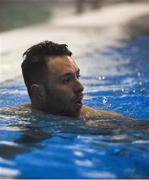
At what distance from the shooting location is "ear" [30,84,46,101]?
4.16 m

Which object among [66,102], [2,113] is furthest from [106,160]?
[2,113]

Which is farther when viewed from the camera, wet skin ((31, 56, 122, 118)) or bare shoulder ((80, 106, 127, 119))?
bare shoulder ((80, 106, 127, 119))

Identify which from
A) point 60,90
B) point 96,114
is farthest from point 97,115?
point 60,90

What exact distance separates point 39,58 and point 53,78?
0.19m

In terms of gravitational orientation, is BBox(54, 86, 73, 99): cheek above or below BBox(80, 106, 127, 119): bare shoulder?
above

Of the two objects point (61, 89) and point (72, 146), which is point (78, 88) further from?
point (72, 146)

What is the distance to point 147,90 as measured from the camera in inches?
263

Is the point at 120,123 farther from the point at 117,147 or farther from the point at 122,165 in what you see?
the point at 122,165

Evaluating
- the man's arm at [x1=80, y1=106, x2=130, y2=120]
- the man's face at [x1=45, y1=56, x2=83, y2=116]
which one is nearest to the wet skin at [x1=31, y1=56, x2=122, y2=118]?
the man's face at [x1=45, y1=56, x2=83, y2=116]

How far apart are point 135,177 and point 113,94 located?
3248 millimetres

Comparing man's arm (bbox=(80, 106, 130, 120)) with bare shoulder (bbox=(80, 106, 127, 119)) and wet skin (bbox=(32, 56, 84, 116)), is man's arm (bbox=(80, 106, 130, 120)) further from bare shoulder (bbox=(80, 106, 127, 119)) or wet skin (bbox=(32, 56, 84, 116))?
wet skin (bbox=(32, 56, 84, 116))

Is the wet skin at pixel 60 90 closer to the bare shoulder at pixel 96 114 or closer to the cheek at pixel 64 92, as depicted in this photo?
the cheek at pixel 64 92

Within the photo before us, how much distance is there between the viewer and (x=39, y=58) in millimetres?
4160

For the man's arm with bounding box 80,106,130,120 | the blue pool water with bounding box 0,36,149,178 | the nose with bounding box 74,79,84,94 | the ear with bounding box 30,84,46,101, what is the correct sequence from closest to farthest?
the blue pool water with bounding box 0,36,149,178 → the nose with bounding box 74,79,84,94 → the ear with bounding box 30,84,46,101 → the man's arm with bounding box 80,106,130,120
